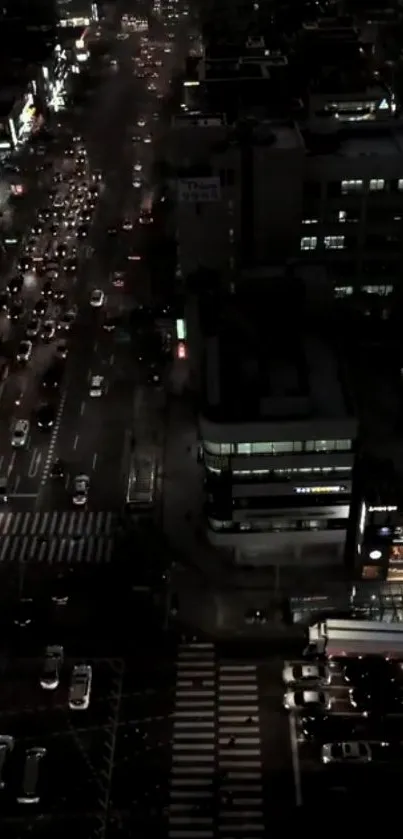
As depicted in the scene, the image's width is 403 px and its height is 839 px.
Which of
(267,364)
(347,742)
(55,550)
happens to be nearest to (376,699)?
(347,742)

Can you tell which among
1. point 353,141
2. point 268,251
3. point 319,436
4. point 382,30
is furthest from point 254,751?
point 382,30

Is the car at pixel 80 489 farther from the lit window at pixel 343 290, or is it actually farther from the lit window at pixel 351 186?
the lit window at pixel 351 186

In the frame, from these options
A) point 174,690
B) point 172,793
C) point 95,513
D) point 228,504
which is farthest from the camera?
point 95,513

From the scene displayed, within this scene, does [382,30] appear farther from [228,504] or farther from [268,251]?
[228,504]

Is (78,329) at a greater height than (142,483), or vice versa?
(78,329)

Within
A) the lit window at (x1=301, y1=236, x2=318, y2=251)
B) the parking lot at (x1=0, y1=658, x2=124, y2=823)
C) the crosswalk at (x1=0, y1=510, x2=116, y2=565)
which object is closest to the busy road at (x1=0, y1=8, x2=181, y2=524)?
the crosswalk at (x1=0, y1=510, x2=116, y2=565)

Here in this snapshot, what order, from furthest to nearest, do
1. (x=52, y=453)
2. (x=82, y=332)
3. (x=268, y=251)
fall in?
(x=82, y=332)
(x=268, y=251)
(x=52, y=453)

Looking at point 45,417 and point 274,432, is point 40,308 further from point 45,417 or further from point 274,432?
point 274,432
